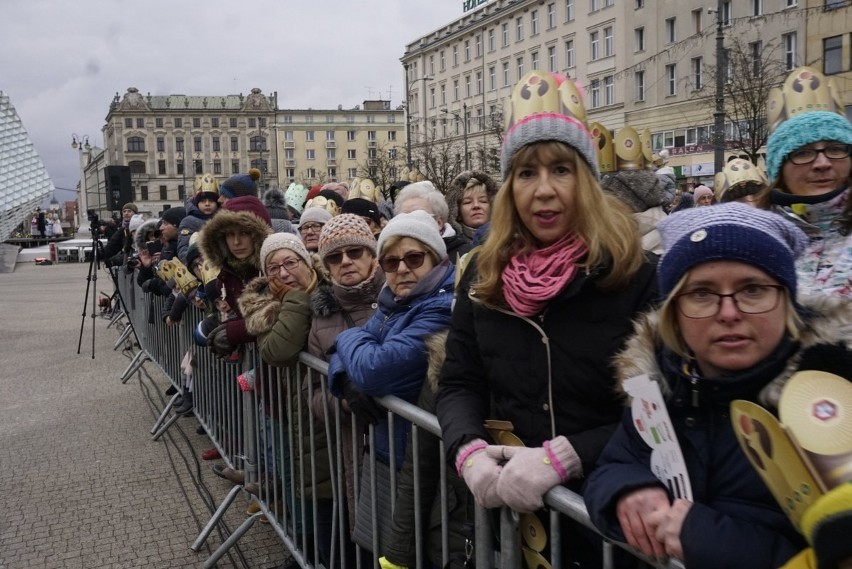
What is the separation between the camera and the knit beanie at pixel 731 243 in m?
1.48

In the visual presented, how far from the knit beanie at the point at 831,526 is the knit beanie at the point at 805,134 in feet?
7.30

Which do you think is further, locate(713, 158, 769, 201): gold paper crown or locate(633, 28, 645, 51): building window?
locate(633, 28, 645, 51): building window

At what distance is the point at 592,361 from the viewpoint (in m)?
1.96

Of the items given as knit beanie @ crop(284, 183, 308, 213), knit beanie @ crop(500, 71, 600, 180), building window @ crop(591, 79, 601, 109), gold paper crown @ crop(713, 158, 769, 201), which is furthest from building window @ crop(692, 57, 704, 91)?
knit beanie @ crop(500, 71, 600, 180)

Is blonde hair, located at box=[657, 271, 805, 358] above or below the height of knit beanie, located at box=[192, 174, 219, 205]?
below

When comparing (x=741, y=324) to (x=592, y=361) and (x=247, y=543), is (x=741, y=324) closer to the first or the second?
(x=592, y=361)

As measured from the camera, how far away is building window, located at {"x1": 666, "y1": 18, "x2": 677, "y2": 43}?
41344mm

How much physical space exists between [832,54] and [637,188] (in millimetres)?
34099

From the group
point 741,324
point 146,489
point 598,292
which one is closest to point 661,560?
point 741,324

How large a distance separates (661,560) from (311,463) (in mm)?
2237

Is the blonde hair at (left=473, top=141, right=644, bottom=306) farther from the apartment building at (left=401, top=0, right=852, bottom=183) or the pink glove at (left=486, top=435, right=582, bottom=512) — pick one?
the apartment building at (left=401, top=0, right=852, bottom=183)

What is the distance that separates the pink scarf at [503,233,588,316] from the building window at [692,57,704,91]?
3944cm

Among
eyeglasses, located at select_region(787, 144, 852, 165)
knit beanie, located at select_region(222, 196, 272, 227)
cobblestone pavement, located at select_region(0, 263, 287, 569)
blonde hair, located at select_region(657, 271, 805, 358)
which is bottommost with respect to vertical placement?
cobblestone pavement, located at select_region(0, 263, 287, 569)

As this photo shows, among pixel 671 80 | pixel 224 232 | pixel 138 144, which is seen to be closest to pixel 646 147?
pixel 224 232
